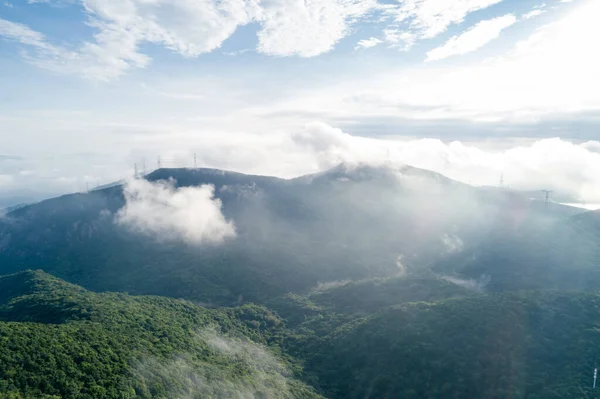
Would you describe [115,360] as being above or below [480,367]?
above

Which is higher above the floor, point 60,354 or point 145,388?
point 60,354

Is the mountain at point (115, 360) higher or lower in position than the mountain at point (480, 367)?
higher

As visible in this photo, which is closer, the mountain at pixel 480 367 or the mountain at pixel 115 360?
the mountain at pixel 115 360

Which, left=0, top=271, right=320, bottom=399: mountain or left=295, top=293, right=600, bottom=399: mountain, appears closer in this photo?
left=0, top=271, right=320, bottom=399: mountain

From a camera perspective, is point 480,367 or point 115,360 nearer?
point 115,360

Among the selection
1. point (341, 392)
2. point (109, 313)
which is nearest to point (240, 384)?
point (341, 392)

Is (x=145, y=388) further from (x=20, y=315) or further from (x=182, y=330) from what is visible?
(x=20, y=315)

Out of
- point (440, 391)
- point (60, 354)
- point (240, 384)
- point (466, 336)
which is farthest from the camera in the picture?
point (466, 336)

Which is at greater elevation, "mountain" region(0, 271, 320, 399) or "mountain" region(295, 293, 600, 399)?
"mountain" region(0, 271, 320, 399)
